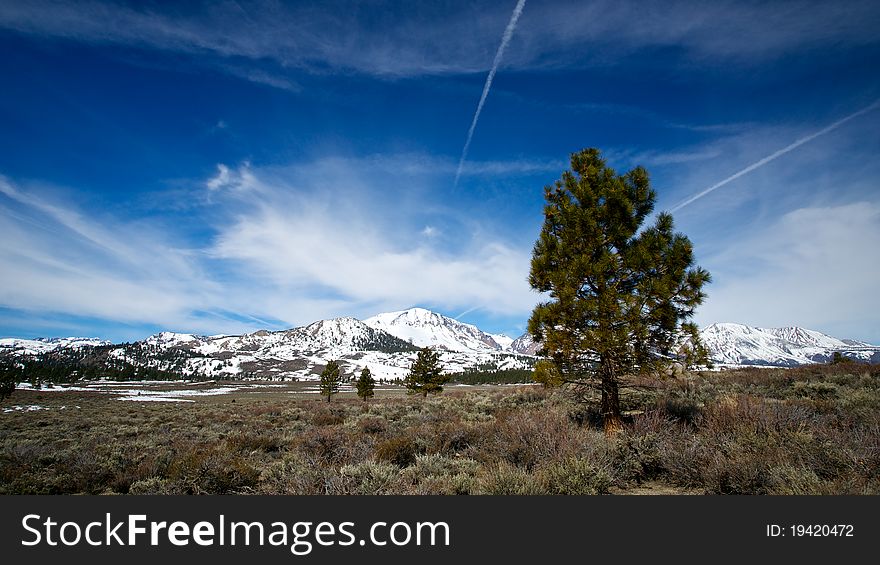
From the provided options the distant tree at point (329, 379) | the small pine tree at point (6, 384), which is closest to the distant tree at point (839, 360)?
the distant tree at point (329, 379)

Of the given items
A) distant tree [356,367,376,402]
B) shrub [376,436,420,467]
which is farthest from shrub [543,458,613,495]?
distant tree [356,367,376,402]

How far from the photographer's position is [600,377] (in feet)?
32.8

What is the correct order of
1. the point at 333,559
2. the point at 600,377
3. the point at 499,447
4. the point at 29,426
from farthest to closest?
the point at 29,426 → the point at 600,377 → the point at 499,447 → the point at 333,559

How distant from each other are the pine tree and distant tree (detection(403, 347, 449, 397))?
42.3m

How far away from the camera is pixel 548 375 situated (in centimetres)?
1007

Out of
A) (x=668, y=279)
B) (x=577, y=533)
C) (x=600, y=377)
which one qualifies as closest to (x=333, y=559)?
(x=577, y=533)

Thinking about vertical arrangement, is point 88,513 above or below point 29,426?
above

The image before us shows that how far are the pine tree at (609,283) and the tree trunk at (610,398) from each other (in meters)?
0.02

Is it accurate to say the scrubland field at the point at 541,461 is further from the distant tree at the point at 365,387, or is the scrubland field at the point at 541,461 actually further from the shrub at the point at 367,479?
the distant tree at the point at 365,387

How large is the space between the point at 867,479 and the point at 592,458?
338 cm

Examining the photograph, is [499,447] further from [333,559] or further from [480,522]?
[333,559]

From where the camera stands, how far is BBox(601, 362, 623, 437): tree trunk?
385 inches

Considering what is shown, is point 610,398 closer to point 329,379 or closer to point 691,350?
point 691,350

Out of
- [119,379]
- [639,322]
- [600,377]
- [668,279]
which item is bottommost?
[119,379]
